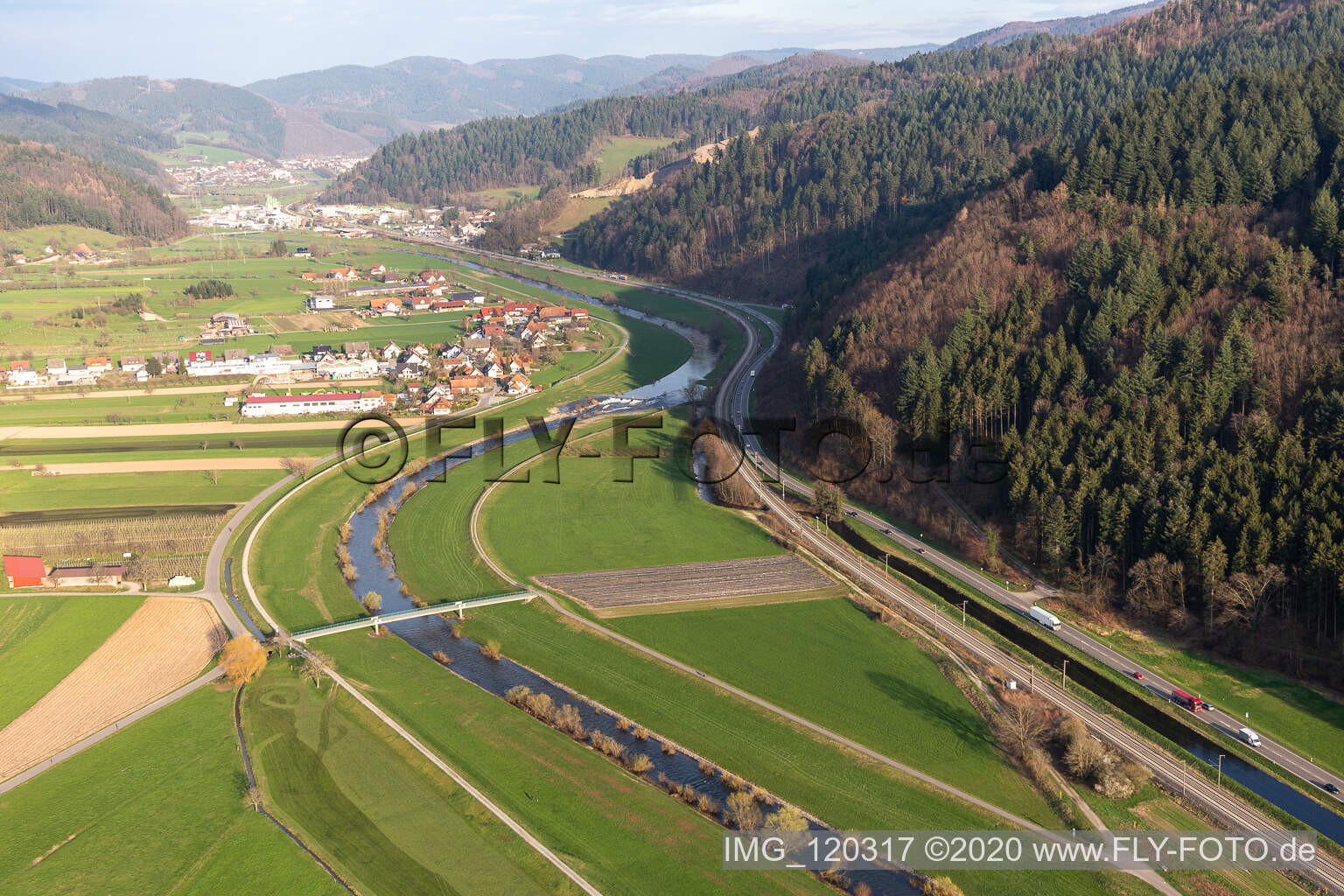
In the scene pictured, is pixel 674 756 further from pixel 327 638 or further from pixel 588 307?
pixel 588 307

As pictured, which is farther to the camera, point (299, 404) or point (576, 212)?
point (576, 212)

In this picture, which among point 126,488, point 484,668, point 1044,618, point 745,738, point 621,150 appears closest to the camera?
point 745,738

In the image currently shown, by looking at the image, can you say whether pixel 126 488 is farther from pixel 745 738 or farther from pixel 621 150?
pixel 621 150

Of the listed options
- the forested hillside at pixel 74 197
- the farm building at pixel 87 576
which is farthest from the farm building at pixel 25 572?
the forested hillside at pixel 74 197

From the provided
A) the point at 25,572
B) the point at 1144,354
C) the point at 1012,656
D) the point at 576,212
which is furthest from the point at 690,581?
the point at 576,212

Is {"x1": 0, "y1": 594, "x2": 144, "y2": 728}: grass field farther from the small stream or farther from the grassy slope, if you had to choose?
the grassy slope

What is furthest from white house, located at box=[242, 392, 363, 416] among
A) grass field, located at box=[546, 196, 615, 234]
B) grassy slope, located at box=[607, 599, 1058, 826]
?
grass field, located at box=[546, 196, 615, 234]
